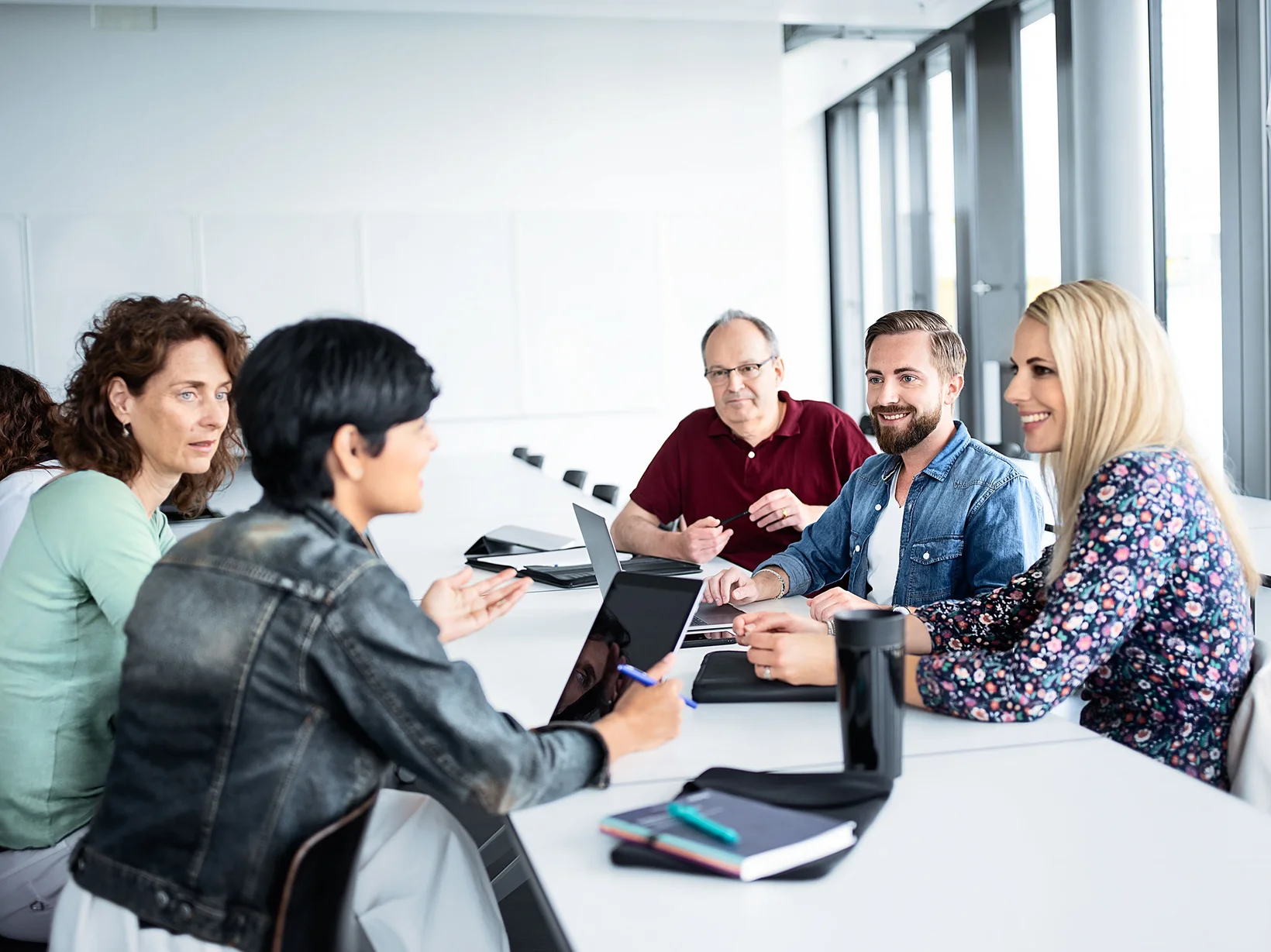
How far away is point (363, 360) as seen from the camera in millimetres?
1290

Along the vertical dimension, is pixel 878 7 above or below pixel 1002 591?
above

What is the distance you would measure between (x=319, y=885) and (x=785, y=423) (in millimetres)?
2480

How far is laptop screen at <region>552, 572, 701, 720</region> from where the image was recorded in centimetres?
167

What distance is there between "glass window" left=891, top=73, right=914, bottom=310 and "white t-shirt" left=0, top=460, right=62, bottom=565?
21.0ft

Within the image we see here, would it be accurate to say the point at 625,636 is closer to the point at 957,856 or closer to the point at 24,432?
the point at 957,856

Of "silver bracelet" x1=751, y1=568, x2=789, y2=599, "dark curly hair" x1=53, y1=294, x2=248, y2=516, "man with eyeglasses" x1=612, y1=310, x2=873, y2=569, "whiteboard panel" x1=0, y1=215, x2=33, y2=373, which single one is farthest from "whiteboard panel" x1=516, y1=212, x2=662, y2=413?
"dark curly hair" x1=53, y1=294, x2=248, y2=516

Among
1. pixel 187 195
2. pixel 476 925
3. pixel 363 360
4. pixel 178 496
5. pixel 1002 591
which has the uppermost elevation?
pixel 187 195

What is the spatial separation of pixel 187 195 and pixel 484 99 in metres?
2.11

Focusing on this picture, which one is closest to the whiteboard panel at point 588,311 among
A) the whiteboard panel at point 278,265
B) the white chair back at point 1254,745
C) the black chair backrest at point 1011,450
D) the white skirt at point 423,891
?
the whiteboard panel at point 278,265

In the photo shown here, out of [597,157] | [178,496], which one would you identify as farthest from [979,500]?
[597,157]

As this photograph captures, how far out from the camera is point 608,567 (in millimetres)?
2441

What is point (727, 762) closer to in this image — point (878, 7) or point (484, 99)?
point (878, 7)

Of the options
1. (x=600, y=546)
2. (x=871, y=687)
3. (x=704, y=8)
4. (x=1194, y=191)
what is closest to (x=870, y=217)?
(x=704, y=8)

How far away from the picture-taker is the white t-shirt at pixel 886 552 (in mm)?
2559
